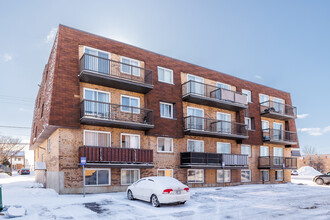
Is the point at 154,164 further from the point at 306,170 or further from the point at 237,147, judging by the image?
the point at 306,170

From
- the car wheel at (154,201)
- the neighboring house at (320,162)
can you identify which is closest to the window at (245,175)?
the car wheel at (154,201)

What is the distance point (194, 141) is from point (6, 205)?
51.3ft

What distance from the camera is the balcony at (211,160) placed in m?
23.3

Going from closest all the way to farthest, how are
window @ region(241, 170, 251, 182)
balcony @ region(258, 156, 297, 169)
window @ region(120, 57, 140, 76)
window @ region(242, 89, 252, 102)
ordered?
window @ region(120, 57, 140, 76)
window @ region(241, 170, 251, 182)
balcony @ region(258, 156, 297, 169)
window @ region(242, 89, 252, 102)

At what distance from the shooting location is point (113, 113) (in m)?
19.8

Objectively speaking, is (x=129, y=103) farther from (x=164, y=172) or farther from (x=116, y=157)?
(x=164, y=172)

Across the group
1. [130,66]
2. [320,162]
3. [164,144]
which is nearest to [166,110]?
[164,144]

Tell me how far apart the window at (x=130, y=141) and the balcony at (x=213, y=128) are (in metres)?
4.51

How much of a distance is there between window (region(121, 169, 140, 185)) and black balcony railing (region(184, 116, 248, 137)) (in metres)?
5.59

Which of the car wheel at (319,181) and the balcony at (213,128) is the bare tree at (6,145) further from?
the car wheel at (319,181)

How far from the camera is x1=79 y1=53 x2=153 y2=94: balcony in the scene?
19.0 metres

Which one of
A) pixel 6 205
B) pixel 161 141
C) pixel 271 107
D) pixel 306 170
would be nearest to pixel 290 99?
pixel 271 107

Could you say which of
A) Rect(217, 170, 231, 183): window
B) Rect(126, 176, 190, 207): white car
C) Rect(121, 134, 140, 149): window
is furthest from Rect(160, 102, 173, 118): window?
Rect(126, 176, 190, 207): white car

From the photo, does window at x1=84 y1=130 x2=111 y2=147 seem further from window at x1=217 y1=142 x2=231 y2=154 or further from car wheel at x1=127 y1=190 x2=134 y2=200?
window at x1=217 y1=142 x2=231 y2=154
